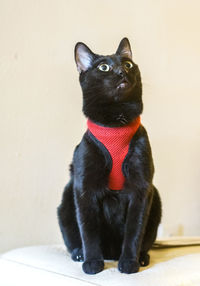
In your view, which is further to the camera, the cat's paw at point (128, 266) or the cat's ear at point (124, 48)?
the cat's ear at point (124, 48)

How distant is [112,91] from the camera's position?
2.87ft

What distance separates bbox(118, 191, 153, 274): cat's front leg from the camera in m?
0.88

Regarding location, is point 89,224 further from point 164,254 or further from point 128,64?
point 128,64

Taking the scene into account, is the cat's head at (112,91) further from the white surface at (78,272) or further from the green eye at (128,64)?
the white surface at (78,272)

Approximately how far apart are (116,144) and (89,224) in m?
0.22

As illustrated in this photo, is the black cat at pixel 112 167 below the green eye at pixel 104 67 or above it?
below

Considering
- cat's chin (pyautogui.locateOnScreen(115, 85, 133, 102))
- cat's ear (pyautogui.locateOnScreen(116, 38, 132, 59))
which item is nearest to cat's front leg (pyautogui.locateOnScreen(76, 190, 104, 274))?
cat's chin (pyautogui.locateOnScreen(115, 85, 133, 102))

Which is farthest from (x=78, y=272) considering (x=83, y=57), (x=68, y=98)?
(x=68, y=98)

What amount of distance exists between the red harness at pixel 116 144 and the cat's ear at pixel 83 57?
0.18 metres

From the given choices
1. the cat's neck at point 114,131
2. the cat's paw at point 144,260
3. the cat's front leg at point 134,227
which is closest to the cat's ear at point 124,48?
the cat's neck at point 114,131

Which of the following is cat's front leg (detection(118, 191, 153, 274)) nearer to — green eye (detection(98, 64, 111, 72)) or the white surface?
the white surface

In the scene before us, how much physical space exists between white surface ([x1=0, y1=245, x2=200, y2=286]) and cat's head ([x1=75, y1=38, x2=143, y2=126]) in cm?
37

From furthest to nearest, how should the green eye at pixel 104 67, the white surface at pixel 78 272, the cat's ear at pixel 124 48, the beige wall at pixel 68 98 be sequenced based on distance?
the beige wall at pixel 68 98 → the cat's ear at pixel 124 48 → the green eye at pixel 104 67 → the white surface at pixel 78 272

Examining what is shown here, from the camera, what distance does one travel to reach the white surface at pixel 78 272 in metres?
0.80
